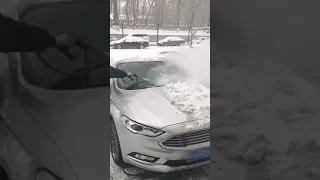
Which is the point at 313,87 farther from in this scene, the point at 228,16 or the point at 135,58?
the point at 135,58

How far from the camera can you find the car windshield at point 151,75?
1.18 m

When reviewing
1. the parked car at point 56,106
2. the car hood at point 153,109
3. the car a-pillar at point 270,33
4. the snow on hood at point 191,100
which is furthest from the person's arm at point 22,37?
the car a-pillar at point 270,33

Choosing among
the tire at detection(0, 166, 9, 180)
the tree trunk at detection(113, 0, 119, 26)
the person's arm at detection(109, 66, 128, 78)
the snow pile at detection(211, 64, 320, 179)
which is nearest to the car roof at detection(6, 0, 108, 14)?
the tree trunk at detection(113, 0, 119, 26)

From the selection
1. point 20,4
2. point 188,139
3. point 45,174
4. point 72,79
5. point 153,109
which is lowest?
point 45,174

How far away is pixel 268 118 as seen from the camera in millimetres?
1082

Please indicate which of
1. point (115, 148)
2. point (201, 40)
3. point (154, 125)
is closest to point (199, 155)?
point (154, 125)

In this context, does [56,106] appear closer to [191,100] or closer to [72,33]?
[72,33]

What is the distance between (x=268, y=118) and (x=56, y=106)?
72cm

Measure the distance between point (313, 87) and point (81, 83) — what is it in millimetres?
766

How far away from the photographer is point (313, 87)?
1030 millimetres

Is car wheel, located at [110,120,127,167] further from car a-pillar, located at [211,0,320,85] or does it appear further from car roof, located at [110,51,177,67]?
car a-pillar, located at [211,0,320,85]

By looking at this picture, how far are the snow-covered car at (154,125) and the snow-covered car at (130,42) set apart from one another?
48 millimetres

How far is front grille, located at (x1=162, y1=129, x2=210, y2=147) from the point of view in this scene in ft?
3.80

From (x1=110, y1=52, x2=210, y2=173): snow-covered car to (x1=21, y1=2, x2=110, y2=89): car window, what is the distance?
83 millimetres
